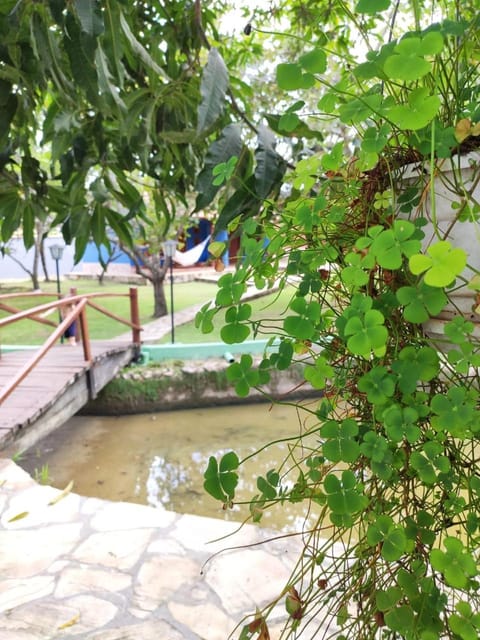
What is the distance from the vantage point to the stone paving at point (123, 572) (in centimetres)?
151

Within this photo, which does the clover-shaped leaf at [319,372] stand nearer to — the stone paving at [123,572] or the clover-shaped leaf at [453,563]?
the clover-shaped leaf at [453,563]

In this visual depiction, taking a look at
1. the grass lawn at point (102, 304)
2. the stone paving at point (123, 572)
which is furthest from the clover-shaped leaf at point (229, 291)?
the grass lawn at point (102, 304)

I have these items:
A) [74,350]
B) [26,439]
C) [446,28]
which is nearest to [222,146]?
[446,28]

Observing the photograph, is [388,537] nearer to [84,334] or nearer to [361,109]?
[361,109]

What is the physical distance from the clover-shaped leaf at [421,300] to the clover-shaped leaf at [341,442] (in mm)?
143

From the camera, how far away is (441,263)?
0.39 meters

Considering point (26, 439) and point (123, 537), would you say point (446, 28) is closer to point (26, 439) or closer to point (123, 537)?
point (123, 537)

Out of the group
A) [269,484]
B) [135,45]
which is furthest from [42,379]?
[269,484]

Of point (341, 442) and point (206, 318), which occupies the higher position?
point (206, 318)

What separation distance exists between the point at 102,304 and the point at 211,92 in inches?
387

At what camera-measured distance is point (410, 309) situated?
440 millimetres

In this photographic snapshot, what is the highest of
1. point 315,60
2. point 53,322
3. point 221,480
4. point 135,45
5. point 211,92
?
point 135,45

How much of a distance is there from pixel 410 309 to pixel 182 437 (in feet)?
14.7

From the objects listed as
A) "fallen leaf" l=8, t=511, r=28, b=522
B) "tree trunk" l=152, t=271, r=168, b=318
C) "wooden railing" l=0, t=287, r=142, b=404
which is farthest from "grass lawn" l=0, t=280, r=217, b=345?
"fallen leaf" l=8, t=511, r=28, b=522
